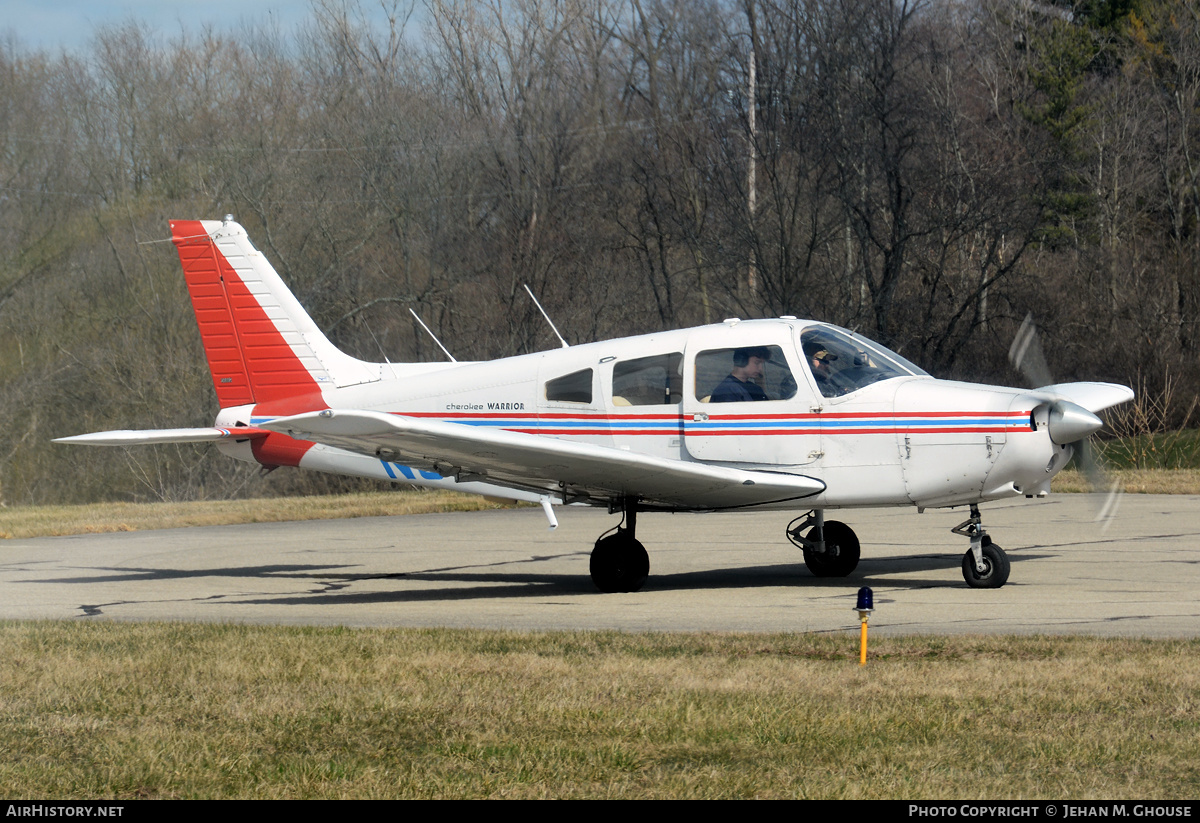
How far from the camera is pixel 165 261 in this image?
34.6 meters

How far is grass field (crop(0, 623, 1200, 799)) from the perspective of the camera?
16.5ft

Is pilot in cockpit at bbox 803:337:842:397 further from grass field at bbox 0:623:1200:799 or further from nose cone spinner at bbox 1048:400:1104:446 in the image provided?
grass field at bbox 0:623:1200:799

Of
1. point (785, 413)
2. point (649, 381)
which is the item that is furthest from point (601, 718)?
point (649, 381)

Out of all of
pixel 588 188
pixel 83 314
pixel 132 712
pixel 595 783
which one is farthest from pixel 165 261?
pixel 595 783

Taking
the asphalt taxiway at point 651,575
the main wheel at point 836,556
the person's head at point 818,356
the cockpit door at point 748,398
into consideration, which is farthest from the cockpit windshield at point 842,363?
the asphalt taxiway at point 651,575

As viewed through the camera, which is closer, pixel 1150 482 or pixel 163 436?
pixel 163 436

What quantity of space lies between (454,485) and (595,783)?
8213 mm

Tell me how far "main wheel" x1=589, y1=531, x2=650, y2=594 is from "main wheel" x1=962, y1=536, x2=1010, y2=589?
2938 millimetres

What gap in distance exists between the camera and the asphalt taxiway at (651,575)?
9.67 meters

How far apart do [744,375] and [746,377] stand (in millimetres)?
27

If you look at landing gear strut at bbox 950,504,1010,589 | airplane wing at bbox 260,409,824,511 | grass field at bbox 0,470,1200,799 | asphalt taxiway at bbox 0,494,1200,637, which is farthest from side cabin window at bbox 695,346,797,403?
grass field at bbox 0,470,1200,799

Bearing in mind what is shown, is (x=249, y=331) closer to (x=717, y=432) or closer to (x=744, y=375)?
(x=717, y=432)

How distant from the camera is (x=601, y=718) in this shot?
242 inches

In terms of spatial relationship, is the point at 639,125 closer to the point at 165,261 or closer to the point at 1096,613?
the point at 165,261
